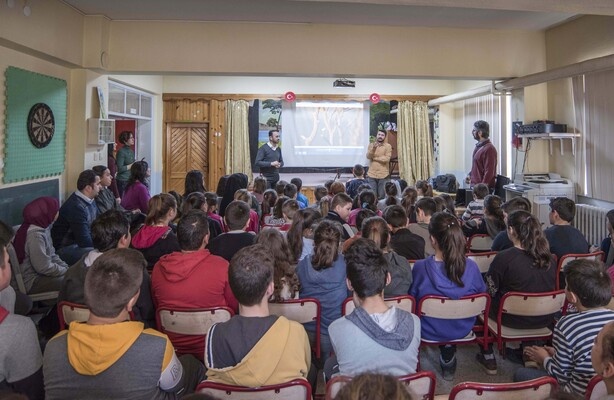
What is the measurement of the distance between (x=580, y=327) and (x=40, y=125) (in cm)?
576

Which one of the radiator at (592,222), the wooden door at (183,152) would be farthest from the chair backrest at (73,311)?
the wooden door at (183,152)

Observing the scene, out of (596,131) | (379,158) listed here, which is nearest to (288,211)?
(596,131)

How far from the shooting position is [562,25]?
6422mm

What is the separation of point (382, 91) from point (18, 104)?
23.7 ft

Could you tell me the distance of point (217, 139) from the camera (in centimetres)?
990

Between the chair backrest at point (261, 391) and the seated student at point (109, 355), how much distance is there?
0.18 m

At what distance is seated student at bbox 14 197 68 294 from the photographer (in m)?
3.60

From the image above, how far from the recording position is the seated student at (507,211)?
363 centimetres

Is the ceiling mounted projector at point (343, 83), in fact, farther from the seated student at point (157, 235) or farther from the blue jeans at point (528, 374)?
the blue jeans at point (528, 374)

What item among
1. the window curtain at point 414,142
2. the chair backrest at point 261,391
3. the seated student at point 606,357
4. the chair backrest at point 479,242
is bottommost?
the chair backrest at point 261,391

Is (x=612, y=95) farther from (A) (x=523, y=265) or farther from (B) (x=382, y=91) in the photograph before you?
(B) (x=382, y=91)

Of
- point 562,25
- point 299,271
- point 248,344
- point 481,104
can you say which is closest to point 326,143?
point 481,104

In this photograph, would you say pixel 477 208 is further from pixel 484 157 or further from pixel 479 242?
pixel 484 157

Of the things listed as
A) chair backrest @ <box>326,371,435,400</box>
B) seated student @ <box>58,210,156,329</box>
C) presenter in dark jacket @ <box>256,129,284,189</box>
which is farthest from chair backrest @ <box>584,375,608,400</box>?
presenter in dark jacket @ <box>256,129,284,189</box>
